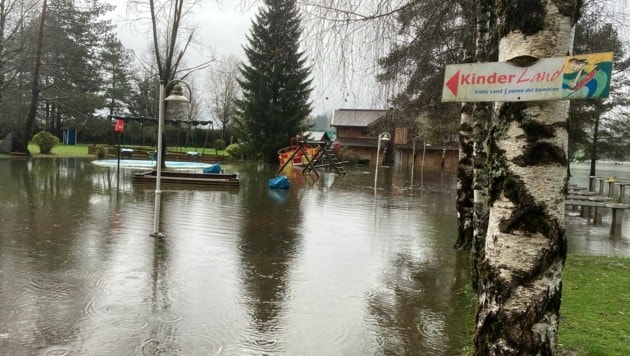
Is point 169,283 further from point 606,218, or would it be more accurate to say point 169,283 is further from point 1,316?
point 606,218

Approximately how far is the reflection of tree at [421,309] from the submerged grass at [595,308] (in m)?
0.87

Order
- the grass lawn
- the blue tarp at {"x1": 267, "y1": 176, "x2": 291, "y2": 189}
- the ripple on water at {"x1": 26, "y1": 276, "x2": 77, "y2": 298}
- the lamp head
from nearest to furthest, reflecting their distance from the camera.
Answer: the ripple on water at {"x1": 26, "y1": 276, "x2": 77, "y2": 298} < the lamp head < the blue tarp at {"x1": 267, "y1": 176, "x2": 291, "y2": 189} < the grass lawn

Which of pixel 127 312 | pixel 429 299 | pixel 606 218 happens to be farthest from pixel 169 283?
pixel 606 218

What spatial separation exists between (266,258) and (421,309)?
2.63m

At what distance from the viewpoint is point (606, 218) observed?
1474 centimetres

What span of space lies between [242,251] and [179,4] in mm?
15708

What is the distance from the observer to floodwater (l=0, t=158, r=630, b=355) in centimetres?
409

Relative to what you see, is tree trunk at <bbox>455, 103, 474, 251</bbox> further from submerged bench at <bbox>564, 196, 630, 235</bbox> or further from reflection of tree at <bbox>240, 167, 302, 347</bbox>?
submerged bench at <bbox>564, 196, 630, 235</bbox>

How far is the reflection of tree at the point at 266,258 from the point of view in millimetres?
4672

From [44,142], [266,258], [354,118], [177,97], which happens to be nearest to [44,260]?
[266,258]

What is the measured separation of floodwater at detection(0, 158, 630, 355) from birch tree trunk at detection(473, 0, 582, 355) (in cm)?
149

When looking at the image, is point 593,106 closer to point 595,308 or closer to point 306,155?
point 306,155

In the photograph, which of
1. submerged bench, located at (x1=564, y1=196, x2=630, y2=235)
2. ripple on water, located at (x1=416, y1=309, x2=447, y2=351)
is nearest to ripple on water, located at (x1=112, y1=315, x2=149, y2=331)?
ripple on water, located at (x1=416, y1=309, x2=447, y2=351)

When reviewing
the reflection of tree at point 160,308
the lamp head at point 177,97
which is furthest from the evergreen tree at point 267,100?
the reflection of tree at point 160,308
